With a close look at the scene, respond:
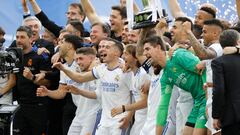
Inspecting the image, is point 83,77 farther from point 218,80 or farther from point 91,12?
point 218,80

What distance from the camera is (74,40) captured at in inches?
574

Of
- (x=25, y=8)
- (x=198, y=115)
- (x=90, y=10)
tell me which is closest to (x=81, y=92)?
(x=90, y=10)

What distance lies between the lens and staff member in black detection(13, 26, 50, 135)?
1548 cm

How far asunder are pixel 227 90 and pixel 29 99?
546 centimetres

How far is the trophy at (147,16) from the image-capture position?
1253 cm

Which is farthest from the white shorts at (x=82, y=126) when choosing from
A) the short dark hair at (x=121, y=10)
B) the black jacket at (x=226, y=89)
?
the black jacket at (x=226, y=89)

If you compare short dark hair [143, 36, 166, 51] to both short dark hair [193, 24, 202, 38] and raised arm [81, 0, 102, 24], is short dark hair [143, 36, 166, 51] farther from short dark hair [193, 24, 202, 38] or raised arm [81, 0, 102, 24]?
raised arm [81, 0, 102, 24]

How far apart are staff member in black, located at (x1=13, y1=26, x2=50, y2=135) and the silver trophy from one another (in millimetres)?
3274

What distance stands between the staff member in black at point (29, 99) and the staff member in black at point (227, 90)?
16.9 feet

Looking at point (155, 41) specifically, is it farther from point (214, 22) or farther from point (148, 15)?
point (214, 22)

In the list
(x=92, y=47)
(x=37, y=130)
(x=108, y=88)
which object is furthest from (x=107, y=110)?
(x=37, y=130)

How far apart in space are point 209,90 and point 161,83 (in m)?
0.87

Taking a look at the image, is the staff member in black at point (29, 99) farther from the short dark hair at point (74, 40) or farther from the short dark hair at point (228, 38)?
the short dark hair at point (228, 38)

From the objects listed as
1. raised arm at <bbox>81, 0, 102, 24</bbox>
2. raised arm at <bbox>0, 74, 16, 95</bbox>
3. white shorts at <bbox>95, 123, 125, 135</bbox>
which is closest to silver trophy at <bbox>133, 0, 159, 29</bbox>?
white shorts at <bbox>95, 123, 125, 135</bbox>
